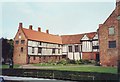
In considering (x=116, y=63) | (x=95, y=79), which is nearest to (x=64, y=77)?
(x=95, y=79)

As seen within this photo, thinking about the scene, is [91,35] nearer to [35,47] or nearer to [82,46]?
[82,46]

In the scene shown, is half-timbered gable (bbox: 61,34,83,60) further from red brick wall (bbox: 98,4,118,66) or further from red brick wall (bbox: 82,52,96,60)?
red brick wall (bbox: 98,4,118,66)

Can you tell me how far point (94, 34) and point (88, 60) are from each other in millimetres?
6504

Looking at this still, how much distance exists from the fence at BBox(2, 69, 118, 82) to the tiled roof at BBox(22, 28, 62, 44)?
19124mm

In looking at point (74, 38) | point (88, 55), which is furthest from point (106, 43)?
point (74, 38)

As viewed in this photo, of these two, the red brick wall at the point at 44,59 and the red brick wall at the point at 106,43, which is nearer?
the red brick wall at the point at 106,43

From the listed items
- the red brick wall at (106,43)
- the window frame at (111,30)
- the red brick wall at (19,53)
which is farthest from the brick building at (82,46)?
the red brick wall at (19,53)

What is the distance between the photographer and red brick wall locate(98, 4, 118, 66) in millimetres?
34000

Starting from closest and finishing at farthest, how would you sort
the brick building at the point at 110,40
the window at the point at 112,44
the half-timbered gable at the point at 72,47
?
the brick building at the point at 110,40 < the window at the point at 112,44 < the half-timbered gable at the point at 72,47

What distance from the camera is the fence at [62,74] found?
18453 millimetres

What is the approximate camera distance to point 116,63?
33125 mm

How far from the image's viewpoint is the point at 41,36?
48.4 metres

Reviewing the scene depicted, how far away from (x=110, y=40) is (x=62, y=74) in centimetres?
1591

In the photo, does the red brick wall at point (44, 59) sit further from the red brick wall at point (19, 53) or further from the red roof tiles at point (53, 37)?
the red roof tiles at point (53, 37)
